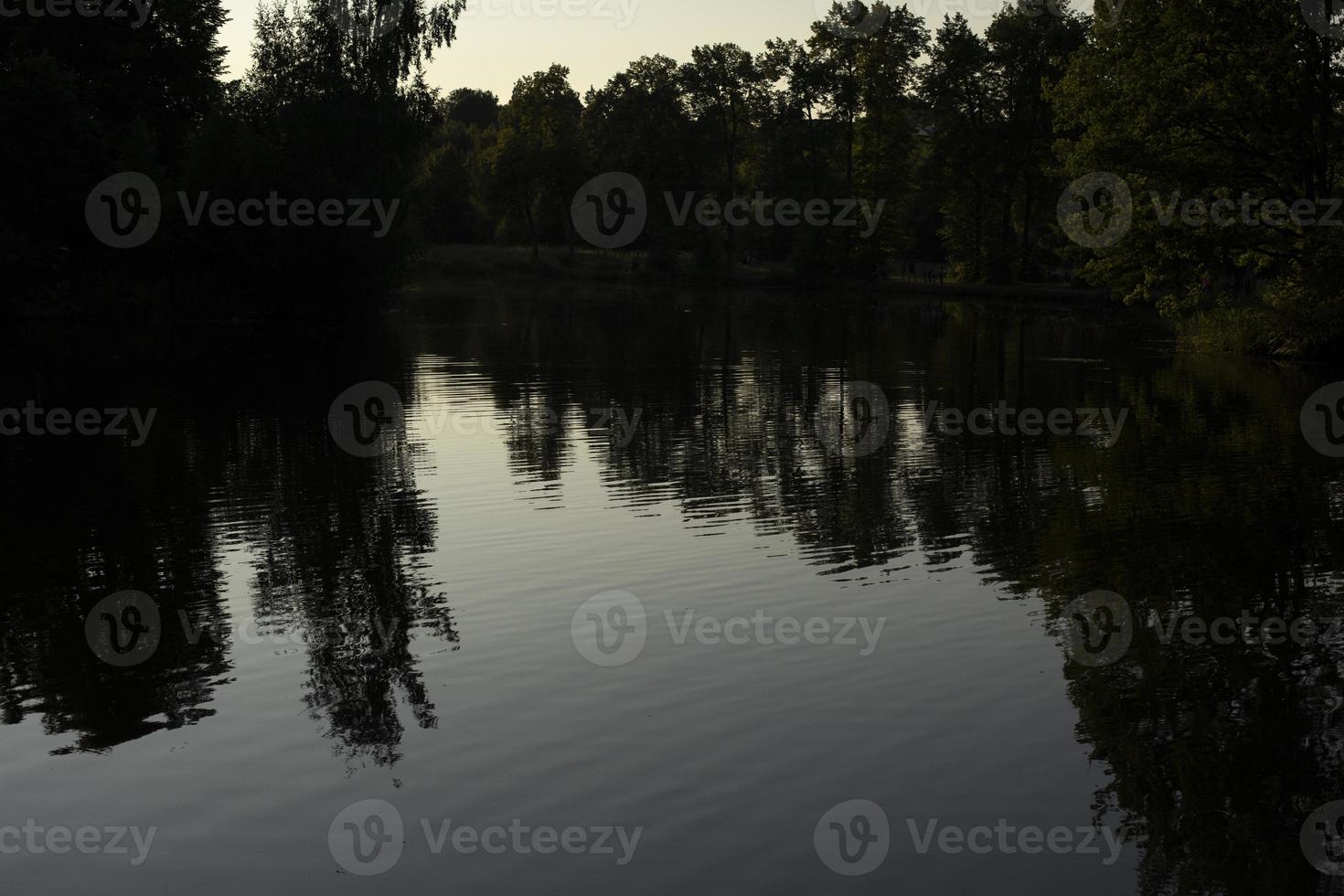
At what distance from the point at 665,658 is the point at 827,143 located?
90458 millimetres

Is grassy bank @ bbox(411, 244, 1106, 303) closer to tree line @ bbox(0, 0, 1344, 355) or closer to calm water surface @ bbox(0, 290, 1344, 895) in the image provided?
tree line @ bbox(0, 0, 1344, 355)

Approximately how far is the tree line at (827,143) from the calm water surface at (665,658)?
16.8m

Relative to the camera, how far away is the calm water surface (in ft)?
26.3

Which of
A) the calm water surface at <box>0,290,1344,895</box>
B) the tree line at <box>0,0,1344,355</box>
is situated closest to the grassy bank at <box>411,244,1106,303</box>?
the tree line at <box>0,0,1344,355</box>

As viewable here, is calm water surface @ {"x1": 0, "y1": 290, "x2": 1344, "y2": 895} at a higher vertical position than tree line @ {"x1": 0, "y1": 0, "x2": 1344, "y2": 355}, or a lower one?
lower

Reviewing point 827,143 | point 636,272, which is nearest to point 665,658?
point 827,143

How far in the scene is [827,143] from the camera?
98062mm

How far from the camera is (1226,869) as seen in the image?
7613 mm

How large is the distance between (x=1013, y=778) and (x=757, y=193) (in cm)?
9419

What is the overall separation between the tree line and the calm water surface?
16.8 metres

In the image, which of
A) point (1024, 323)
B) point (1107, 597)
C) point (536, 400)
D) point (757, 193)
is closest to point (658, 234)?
point (757, 193)

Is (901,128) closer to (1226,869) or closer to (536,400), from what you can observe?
(536,400)

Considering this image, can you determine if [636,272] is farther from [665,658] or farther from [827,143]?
[665,658]

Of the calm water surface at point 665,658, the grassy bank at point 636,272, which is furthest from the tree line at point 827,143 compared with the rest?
the calm water surface at point 665,658
